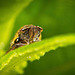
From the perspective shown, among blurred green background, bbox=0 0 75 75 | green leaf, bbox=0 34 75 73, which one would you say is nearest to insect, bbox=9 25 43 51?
blurred green background, bbox=0 0 75 75

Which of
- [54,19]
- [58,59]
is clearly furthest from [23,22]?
[58,59]

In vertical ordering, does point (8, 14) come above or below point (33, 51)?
above

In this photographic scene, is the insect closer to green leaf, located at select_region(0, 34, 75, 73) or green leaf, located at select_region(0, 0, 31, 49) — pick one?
green leaf, located at select_region(0, 0, 31, 49)

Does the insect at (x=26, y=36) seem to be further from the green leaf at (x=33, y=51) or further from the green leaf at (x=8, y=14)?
the green leaf at (x=33, y=51)

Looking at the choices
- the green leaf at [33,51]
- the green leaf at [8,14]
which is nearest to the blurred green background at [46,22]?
the green leaf at [8,14]

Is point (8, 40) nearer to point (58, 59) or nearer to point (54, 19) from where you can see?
point (54, 19)

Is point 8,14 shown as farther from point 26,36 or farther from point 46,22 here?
point 46,22

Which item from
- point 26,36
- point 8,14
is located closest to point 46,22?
point 26,36
